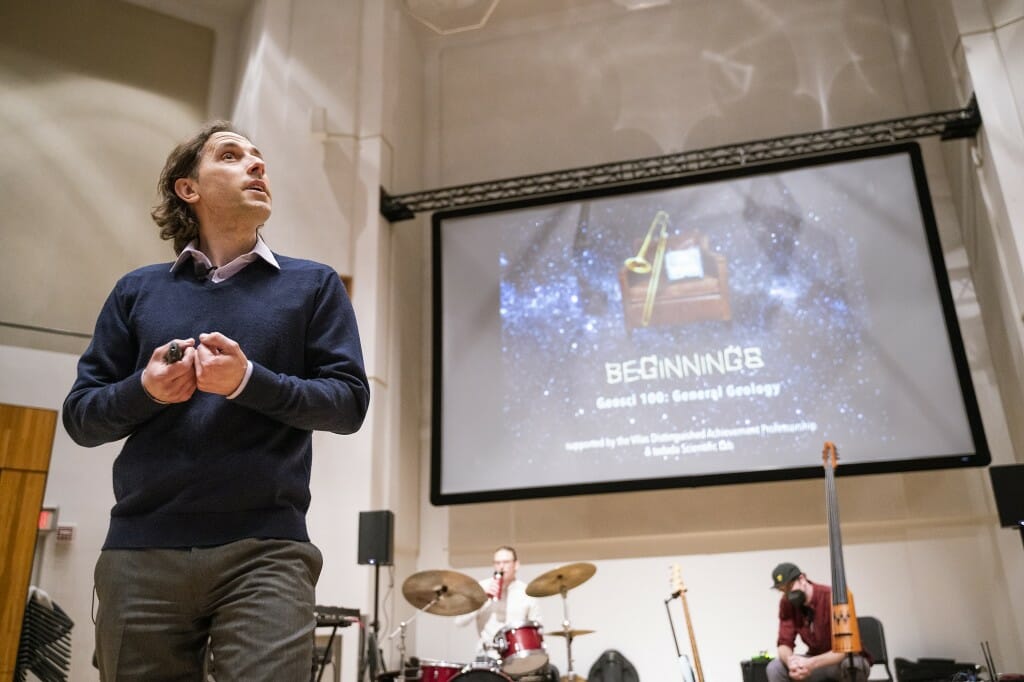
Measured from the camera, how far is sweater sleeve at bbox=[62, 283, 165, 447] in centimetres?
118

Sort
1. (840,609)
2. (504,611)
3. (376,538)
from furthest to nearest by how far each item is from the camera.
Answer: (504,611), (376,538), (840,609)

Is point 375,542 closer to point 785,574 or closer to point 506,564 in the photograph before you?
point 506,564

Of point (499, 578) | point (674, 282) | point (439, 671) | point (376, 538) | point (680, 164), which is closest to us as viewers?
point (439, 671)

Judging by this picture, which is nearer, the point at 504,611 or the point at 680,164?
the point at 504,611

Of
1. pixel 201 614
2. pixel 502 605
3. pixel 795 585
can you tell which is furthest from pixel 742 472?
pixel 201 614

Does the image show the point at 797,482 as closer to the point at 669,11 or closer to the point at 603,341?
the point at 603,341

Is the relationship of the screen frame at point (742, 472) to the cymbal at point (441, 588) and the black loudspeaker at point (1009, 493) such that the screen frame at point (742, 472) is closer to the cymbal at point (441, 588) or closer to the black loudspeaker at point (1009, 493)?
the black loudspeaker at point (1009, 493)

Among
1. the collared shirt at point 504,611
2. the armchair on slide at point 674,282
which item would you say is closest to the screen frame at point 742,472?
the armchair on slide at point 674,282

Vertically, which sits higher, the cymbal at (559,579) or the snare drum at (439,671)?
the cymbal at (559,579)

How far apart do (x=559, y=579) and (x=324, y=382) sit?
13.0 ft

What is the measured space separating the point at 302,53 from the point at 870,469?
5080 mm

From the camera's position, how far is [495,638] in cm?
451

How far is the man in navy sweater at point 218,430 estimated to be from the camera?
109 centimetres

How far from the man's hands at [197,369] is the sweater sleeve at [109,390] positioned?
6 cm
